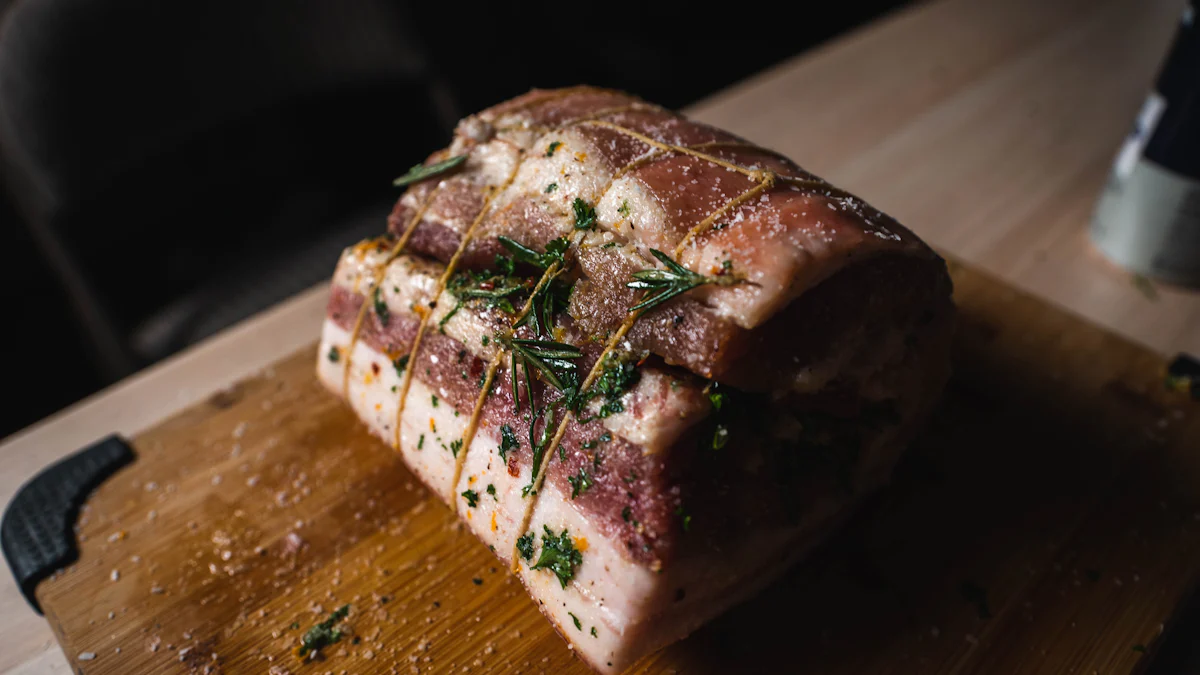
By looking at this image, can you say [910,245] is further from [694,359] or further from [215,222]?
[215,222]

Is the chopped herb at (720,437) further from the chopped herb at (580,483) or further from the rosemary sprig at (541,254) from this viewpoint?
the rosemary sprig at (541,254)

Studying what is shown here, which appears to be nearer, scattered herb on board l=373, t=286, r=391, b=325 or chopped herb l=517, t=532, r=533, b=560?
chopped herb l=517, t=532, r=533, b=560

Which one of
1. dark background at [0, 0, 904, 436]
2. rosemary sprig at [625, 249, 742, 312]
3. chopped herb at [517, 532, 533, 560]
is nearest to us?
rosemary sprig at [625, 249, 742, 312]

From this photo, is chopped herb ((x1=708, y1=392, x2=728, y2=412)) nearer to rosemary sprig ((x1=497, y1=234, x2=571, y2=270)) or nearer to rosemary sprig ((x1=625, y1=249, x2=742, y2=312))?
rosemary sprig ((x1=625, y1=249, x2=742, y2=312))

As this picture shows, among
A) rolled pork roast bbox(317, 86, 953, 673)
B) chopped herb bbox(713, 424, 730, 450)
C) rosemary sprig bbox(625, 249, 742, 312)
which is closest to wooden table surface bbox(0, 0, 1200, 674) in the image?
rolled pork roast bbox(317, 86, 953, 673)

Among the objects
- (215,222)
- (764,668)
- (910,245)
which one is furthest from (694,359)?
(215,222)
